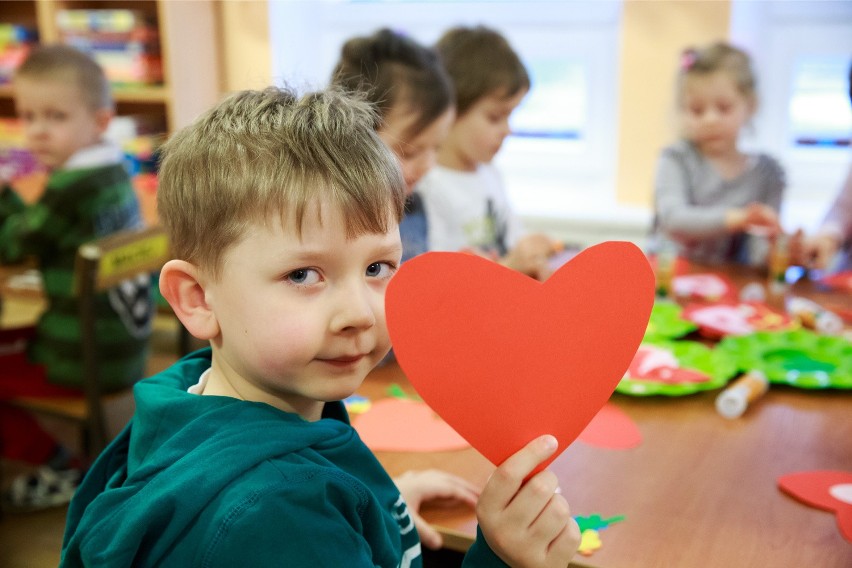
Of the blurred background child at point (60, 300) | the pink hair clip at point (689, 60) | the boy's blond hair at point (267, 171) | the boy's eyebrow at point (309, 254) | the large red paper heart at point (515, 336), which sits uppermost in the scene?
the pink hair clip at point (689, 60)

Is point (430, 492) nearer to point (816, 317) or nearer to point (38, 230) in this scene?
point (816, 317)

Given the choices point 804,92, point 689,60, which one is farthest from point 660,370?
point 804,92

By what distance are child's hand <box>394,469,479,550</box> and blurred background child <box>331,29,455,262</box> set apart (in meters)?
0.55

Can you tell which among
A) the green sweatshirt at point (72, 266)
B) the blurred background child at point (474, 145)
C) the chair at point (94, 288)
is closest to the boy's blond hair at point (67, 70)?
the green sweatshirt at point (72, 266)

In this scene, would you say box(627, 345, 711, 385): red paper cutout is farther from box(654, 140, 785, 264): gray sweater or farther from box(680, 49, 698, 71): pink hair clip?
box(680, 49, 698, 71): pink hair clip

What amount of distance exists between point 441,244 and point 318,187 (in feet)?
3.81

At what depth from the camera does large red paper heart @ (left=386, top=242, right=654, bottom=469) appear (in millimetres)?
703

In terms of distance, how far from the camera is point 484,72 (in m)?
1.87

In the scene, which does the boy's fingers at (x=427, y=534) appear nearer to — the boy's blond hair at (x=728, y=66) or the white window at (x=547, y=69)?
the boy's blond hair at (x=728, y=66)

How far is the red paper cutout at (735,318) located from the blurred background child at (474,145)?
34 cm

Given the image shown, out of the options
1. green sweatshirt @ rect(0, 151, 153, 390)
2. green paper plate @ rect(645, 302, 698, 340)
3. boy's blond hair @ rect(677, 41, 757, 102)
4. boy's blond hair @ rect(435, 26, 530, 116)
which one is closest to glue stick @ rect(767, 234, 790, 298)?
green paper plate @ rect(645, 302, 698, 340)

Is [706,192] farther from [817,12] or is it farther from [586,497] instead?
[586,497]

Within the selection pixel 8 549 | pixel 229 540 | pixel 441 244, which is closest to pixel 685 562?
pixel 229 540

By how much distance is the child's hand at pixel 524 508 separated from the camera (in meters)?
0.72
